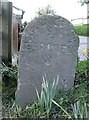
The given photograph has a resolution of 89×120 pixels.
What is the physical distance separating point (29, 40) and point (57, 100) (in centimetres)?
95

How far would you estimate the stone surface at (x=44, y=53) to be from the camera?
460 centimetres

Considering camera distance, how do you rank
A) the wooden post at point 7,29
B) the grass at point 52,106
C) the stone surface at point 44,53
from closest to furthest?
1. the grass at point 52,106
2. the stone surface at point 44,53
3. the wooden post at point 7,29

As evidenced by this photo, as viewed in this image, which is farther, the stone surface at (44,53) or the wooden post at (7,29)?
the wooden post at (7,29)

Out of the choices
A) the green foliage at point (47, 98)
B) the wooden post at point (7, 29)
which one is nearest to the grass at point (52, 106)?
the green foliage at point (47, 98)

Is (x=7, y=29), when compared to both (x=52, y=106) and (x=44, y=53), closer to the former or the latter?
(x=44, y=53)

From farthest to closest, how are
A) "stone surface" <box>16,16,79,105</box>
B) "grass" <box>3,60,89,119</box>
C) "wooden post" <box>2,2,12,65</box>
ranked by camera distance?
"wooden post" <box>2,2,12,65</box> < "stone surface" <box>16,16,79,105</box> < "grass" <box>3,60,89,119</box>

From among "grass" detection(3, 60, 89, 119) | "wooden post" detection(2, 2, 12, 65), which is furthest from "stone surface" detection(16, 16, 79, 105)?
"wooden post" detection(2, 2, 12, 65)

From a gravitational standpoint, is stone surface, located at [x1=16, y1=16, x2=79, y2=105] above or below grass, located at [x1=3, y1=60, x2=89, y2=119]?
above

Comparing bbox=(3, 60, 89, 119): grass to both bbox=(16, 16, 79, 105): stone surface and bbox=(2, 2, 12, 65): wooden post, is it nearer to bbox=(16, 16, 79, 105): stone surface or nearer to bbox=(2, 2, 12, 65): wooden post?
bbox=(16, 16, 79, 105): stone surface

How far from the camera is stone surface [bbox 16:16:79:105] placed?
460 cm

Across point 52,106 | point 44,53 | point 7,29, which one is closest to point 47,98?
point 52,106

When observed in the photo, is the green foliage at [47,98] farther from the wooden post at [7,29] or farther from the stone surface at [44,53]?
the wooden post at [7,29]

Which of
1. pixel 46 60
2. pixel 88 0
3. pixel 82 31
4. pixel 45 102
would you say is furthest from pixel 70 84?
pixel 82 31

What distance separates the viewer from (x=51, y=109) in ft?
13.8
